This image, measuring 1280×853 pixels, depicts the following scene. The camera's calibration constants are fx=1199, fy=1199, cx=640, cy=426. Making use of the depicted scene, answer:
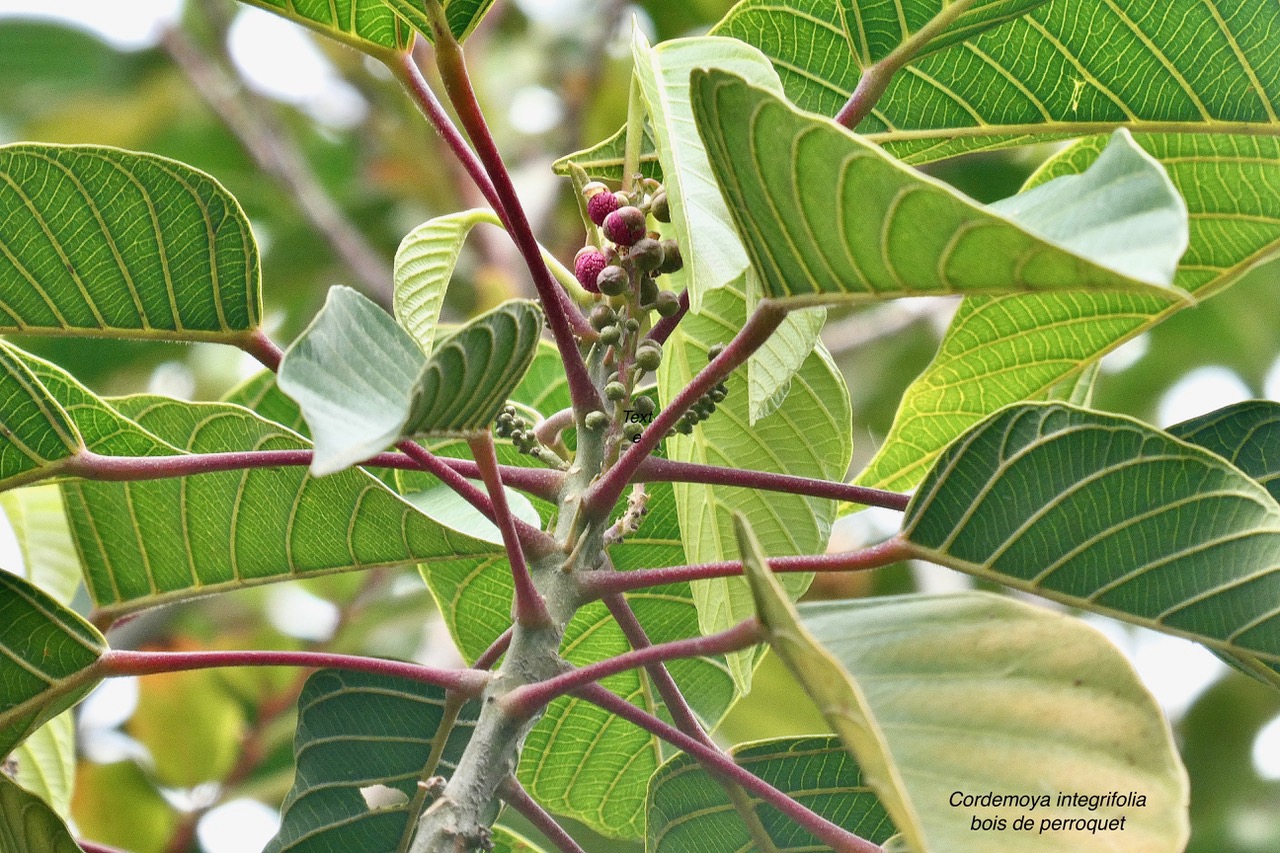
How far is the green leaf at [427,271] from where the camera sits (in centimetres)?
78

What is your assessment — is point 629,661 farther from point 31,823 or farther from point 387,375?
point 31,823

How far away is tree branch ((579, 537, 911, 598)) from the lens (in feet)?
2.12

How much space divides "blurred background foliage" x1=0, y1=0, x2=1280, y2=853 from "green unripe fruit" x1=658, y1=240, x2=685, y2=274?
966 mm

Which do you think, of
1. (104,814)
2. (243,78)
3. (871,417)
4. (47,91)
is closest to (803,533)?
(104,814)

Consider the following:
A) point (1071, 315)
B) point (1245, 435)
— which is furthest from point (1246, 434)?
point (1071, 315)

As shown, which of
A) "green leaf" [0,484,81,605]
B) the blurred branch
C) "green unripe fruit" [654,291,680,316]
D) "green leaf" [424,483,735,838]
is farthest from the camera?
the blurred branch

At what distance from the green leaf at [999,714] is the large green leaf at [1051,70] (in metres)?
0.37

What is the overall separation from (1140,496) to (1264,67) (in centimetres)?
29

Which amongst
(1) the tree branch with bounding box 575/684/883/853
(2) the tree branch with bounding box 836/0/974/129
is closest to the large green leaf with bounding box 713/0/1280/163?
(2) the tree branch with bounding box 836/0/974/129

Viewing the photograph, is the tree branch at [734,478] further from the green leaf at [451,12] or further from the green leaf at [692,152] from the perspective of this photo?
the green leaf at [451,12]

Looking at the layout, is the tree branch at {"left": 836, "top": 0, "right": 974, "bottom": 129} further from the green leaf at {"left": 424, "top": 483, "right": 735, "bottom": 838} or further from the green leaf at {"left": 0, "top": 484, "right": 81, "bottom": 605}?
the green leaf at {"left": 0, "top": 484, "right": 81, "bottom": 605}

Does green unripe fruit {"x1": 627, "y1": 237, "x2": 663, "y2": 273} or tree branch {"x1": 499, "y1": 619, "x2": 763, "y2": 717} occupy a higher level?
green unripe fruit {"x1": 627, "y1": 237, "x2": 663, "y2": 273}

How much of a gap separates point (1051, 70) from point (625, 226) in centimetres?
29

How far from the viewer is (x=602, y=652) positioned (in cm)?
96
